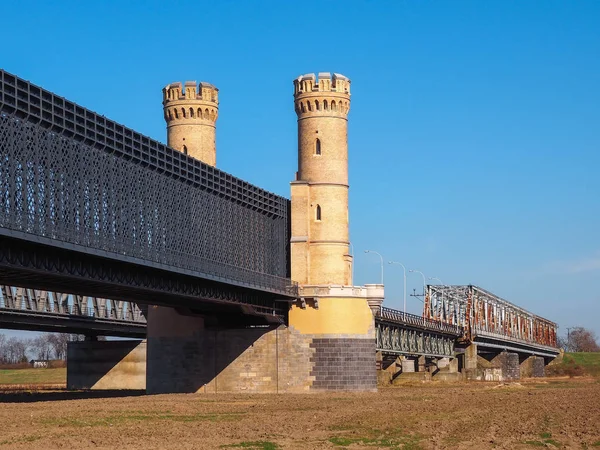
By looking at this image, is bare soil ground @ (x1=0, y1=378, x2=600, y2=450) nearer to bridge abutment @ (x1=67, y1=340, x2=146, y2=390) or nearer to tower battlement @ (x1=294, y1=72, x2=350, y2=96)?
tower battlement @ (x1=294, y1=72, x2=350, y2=96)

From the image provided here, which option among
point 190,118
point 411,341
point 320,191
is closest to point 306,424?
point 320,191

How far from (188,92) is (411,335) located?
4806 cm

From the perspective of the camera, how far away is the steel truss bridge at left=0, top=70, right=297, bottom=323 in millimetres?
53531

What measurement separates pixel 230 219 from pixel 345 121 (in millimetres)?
13879

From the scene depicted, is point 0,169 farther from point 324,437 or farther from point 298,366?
point 298,366

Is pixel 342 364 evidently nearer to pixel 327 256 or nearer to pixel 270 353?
pixel 270 353

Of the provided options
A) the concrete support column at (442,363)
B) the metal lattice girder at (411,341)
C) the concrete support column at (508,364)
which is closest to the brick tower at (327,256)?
the metal lattice girder at (411,341)

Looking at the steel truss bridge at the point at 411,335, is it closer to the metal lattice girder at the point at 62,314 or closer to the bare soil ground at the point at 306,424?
the metal lattice girder at the point at 62,314

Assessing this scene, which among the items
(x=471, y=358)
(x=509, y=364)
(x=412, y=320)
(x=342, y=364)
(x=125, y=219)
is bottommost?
(x=342, y=364)

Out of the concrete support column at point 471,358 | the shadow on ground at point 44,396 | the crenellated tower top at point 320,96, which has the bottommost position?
→ the shadow on ground at point 44,396

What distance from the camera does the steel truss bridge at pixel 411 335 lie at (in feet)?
393

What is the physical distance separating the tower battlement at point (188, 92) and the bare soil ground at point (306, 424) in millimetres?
35909

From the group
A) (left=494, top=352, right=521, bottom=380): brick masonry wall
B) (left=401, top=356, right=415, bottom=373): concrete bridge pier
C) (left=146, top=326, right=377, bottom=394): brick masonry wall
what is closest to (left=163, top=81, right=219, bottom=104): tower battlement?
(left=146, top=326, right=377, bottom=394): brick masonry wall

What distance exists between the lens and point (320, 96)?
294ft
